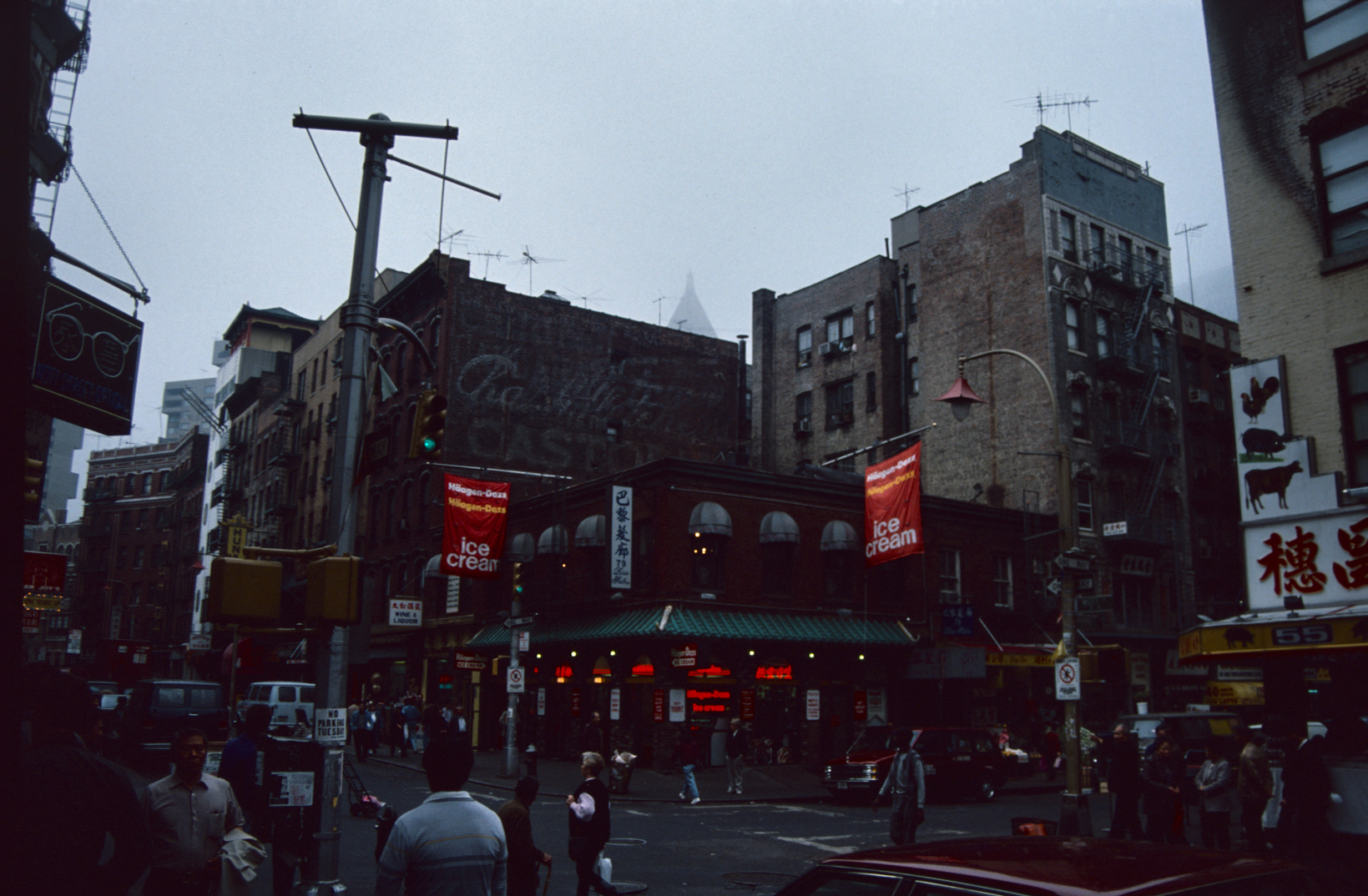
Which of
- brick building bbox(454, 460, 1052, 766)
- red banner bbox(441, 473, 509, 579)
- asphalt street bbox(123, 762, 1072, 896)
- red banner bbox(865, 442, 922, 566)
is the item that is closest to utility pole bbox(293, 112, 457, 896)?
asphalt street bbox(123, 762, 1072, 896)

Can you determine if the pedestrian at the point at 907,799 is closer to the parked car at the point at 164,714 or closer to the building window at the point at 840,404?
the parked car at the point at 164,714

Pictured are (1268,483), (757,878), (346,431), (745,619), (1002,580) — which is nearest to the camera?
(346,431)

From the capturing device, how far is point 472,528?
106ft

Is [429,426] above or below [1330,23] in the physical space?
below

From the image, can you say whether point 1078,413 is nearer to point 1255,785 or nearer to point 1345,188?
point 1345,188

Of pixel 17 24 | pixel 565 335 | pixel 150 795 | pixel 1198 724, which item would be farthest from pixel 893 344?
pixel 17 24

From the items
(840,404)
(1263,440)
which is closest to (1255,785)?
(1263,440)

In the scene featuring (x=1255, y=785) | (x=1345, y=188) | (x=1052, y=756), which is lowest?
(x=1052, y=756)

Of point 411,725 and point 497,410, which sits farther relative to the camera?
point 497,410

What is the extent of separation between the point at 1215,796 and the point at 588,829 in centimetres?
983

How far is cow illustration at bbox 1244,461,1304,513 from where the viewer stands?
15008 millimetres

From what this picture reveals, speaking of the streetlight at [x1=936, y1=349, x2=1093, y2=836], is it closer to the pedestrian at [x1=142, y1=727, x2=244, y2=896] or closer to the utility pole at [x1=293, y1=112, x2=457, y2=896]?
the utility pole at [x1=293, y1=112, x2=457, y2=896]

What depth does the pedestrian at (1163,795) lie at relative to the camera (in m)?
14.2

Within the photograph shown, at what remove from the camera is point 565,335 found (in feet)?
155
